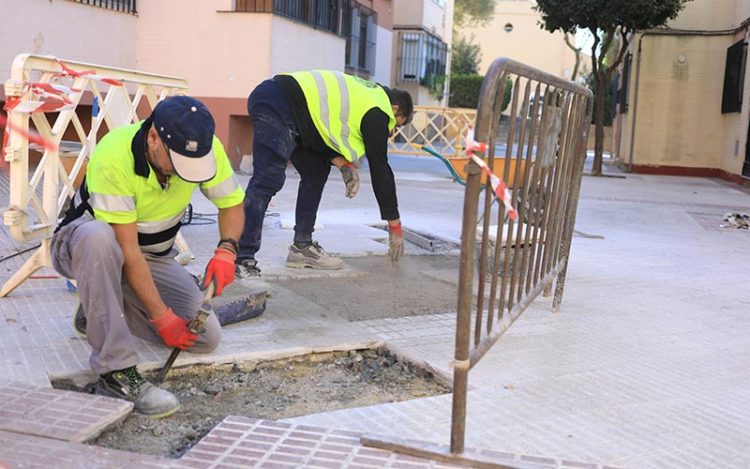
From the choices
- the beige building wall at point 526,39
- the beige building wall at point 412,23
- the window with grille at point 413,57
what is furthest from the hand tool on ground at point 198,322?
the beige building wall at point 526,39

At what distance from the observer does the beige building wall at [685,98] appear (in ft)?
57.7

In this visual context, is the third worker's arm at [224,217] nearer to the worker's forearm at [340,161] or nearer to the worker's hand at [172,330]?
the worker's hand at [172,330]

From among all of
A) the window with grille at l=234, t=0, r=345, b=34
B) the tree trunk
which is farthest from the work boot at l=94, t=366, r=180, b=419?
the tree trunk

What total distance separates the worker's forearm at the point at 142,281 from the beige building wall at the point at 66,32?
25.7 feet

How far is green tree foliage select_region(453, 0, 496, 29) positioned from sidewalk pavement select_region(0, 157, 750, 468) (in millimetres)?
34054

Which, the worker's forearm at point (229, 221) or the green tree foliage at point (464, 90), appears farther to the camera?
the green tree foliage at point (464, 90)

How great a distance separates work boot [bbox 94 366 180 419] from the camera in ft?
9.53

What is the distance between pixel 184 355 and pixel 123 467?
0.99m

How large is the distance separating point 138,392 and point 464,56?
3926 centimetres

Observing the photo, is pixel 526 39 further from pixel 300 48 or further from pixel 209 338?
pixel 209 338

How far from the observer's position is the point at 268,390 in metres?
3.30

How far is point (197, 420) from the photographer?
2941 millimetres

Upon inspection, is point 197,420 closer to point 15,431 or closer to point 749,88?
point 15,431

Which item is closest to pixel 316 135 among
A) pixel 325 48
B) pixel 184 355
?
pixel 184 355
